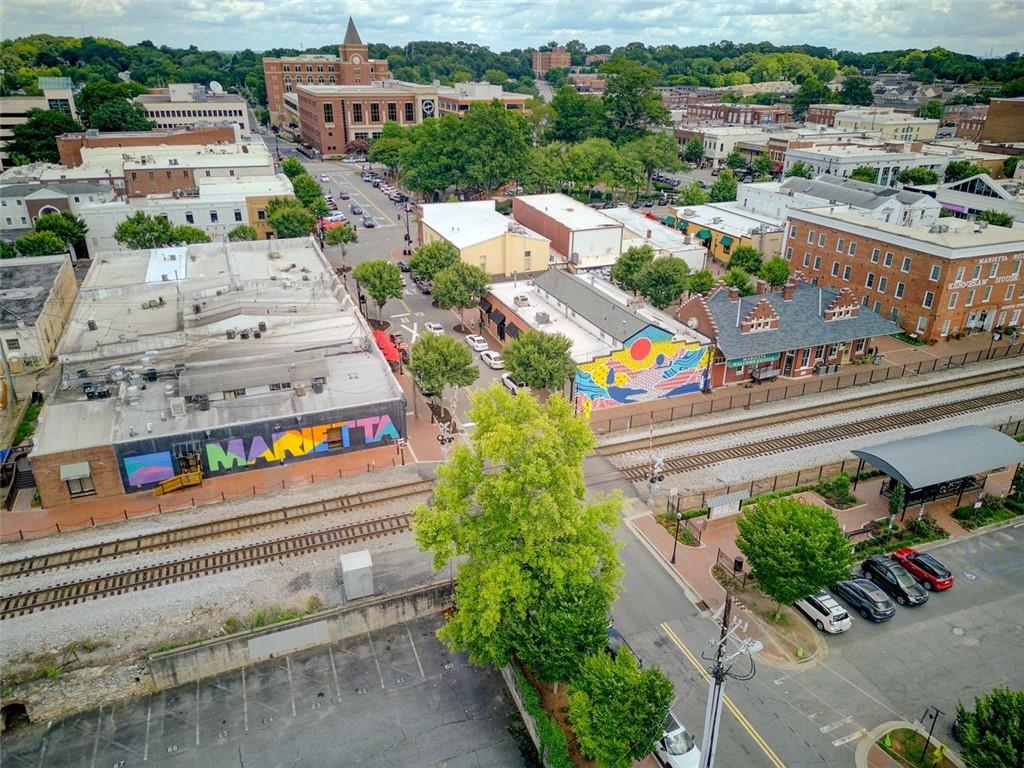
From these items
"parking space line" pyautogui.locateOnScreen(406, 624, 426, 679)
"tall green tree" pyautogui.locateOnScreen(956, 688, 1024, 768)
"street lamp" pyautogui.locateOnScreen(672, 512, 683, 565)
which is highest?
"tall green tree" pyautogui.locateOnScreen(956, 688, 1024, 768)

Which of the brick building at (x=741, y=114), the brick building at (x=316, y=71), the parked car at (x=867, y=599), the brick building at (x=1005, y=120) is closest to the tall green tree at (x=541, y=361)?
the parked car at (x=867, y=599)

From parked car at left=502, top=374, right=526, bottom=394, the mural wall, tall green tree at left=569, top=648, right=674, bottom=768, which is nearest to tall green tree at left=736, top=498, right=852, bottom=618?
tall green tree at left=569, top=648, right=674, bottom=768

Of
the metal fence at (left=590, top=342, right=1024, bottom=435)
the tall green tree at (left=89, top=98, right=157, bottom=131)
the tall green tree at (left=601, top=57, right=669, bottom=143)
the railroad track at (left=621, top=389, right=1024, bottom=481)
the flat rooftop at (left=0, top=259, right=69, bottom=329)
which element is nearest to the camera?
the railroad track at (left=621, top=389, right=1024, bottom=481)

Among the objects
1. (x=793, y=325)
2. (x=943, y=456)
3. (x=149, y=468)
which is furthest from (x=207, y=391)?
(x=943, y=456)

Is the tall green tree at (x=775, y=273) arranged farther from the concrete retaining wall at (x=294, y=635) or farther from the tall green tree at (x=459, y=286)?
the concrete retaining wall at (x=294, y=635)

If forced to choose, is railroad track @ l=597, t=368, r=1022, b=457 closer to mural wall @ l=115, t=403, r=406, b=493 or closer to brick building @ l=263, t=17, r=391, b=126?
Result: mural wall @ l=115, t=403, r=406, b=493

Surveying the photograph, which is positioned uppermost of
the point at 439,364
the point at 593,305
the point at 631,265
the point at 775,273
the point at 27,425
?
the point at 631,265

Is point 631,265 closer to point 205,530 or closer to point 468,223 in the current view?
point 468,223
